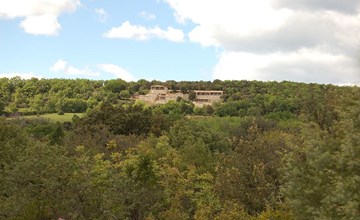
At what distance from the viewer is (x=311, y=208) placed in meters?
17.8

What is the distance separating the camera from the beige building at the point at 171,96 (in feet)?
516

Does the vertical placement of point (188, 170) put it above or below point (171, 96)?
below

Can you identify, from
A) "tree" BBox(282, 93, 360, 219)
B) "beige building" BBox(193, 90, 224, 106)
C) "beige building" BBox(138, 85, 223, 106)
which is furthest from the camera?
"beige building" BBox(193, 90, 224, 106)

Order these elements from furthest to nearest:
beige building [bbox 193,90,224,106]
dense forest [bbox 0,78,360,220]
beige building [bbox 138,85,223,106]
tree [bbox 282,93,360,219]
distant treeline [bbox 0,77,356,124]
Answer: beige building [bbox 193,90,224,106] < beige building [bbox 138,85,223,106] < distant treeline [bbox 0,77,356,124] < dense forest [bbox 0,78,360,220] < tree [bbox 282,93,360,219]

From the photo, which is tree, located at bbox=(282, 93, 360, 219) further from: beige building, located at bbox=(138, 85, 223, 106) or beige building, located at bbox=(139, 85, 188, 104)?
beige building, located at bbox=(139, 85, 188, 104)

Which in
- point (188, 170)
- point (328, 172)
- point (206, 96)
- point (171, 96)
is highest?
point (328, 172)

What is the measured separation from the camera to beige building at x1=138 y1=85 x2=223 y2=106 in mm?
157250

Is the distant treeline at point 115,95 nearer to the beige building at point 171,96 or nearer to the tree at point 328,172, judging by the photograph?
the beige building at point 171,96

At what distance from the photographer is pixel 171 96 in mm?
163125

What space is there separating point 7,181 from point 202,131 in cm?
5048

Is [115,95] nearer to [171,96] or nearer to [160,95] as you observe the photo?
[160,95]

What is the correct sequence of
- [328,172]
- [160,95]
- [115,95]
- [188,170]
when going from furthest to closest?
[160,95]
[115,95]
[188,170]
[328,172]

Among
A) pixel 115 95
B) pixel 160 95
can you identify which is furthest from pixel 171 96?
pixel 115 95

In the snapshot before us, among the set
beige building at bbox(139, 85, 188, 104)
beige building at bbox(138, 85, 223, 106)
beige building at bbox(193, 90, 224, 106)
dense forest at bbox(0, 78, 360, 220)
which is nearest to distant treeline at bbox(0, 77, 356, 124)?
beige building at bbox(193, 90, 224, 106)
